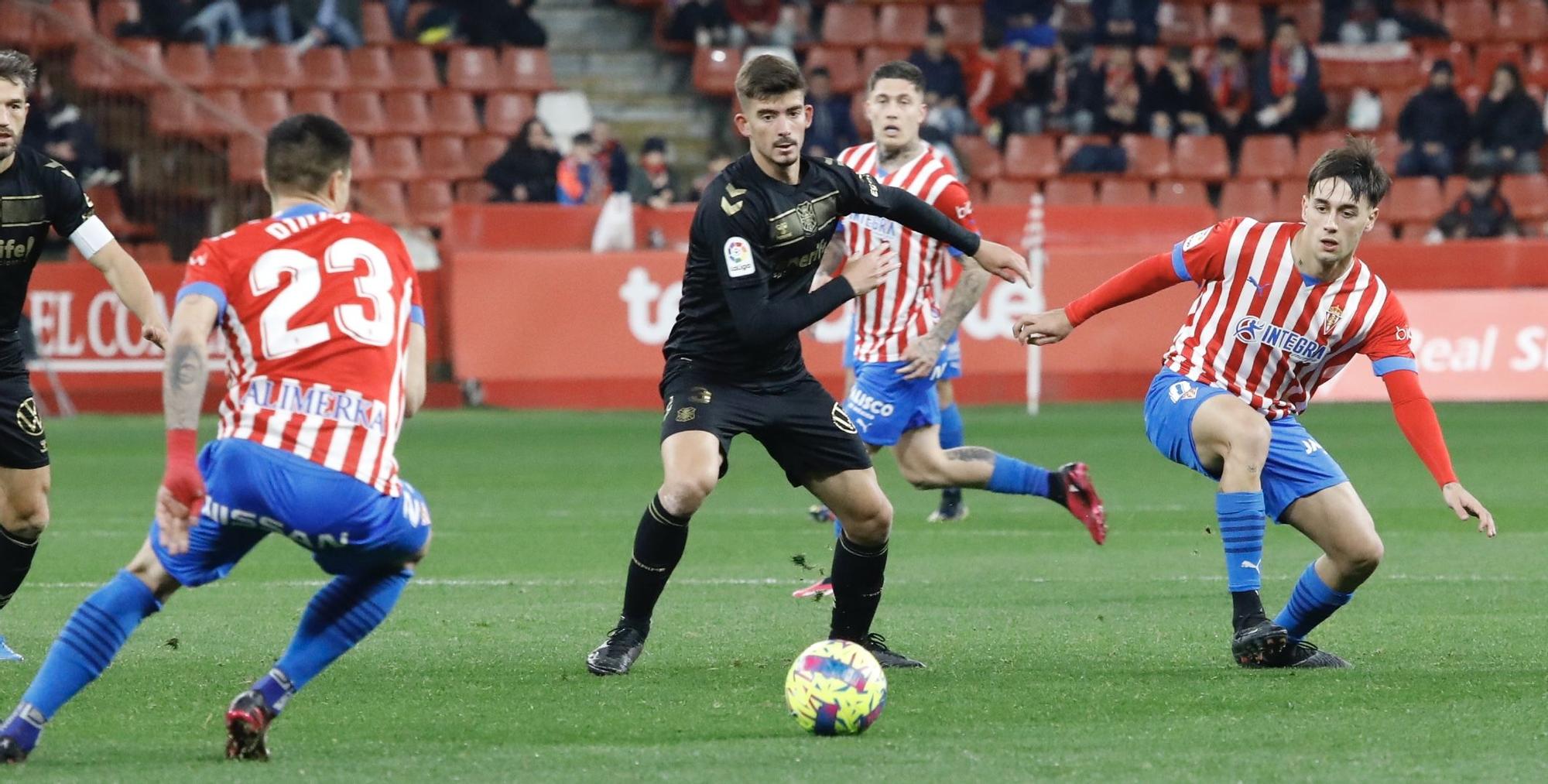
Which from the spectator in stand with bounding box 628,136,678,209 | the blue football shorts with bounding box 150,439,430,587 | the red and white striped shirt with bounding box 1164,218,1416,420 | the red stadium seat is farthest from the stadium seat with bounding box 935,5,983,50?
the blue football shorts with bounding box 150,439,430,587

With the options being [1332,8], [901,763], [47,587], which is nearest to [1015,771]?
[901,763]

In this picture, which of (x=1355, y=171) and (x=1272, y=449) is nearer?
(x=1355, y=171)

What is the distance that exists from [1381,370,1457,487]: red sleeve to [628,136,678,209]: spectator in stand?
12648mm

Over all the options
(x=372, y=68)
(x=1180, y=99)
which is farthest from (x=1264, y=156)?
(x=372, y=68)

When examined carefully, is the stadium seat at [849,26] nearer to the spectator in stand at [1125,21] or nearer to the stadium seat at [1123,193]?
the spectator in stand at [1125,21]

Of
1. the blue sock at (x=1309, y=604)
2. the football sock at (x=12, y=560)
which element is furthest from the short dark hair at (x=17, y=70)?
the blue sock at (x=1309, y=604)

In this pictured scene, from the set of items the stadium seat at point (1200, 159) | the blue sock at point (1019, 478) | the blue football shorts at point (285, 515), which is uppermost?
the blue football shorts at point (285, 515)

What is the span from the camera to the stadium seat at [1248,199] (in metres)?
21.3

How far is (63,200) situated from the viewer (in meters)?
6.55

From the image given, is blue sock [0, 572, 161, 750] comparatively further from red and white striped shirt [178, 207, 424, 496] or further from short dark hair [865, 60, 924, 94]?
short dark hair [865, 60, 924, 94]

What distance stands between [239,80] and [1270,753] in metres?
17.5

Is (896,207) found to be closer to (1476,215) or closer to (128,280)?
(128,280)

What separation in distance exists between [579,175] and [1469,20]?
1179cm

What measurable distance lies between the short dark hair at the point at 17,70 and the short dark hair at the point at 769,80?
2241 millimetres
